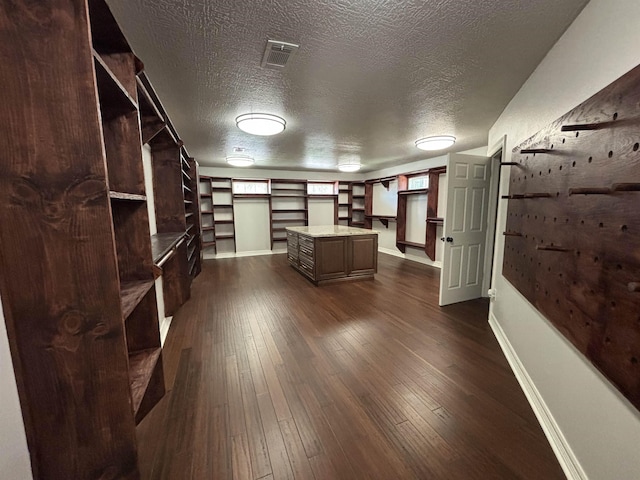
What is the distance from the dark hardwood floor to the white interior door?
363 millimetres

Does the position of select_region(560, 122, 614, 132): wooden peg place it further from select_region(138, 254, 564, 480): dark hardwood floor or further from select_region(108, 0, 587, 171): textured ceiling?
select_region(138, 254, 564, 480): dark hardwood floor

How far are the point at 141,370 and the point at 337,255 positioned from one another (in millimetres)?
3380

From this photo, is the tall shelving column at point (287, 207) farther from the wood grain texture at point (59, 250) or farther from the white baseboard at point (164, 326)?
the wood grain texture at point (59, 250)

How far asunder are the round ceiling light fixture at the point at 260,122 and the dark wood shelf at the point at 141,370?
2336 millimetres

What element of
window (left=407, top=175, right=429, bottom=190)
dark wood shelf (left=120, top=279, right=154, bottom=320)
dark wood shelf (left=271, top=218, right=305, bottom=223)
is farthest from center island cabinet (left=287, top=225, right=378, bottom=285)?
dark wood shelf (left=120, top=279, right=154, bottom=320)

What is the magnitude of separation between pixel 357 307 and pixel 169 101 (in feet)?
10.4

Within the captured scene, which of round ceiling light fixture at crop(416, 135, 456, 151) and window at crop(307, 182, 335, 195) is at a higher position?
round ceiling light fixture at crop(416, 135, 456, 151)

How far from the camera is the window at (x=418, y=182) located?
19.4 ft

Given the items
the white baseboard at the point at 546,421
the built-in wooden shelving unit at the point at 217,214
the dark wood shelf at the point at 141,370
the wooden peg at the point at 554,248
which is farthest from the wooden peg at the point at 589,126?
the built-in wooden shelving unit at the point at 217,214

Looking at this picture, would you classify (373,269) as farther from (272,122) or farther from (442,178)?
(272,122)

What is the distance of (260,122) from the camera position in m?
2.76

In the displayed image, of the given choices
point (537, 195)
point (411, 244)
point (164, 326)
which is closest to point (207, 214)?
point (164, 326)

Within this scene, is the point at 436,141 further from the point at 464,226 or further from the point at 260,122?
the point at 260,122

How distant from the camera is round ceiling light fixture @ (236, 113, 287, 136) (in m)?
2.76
